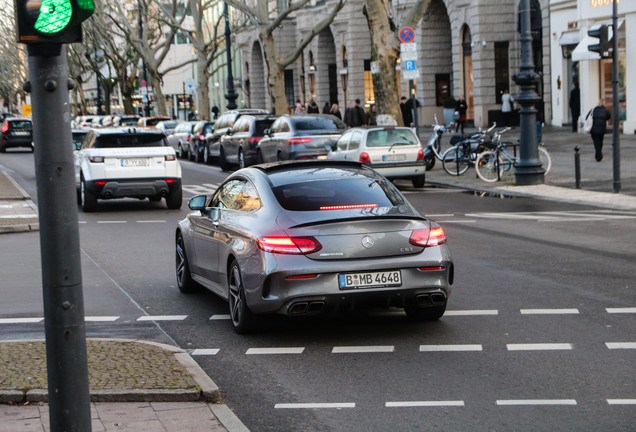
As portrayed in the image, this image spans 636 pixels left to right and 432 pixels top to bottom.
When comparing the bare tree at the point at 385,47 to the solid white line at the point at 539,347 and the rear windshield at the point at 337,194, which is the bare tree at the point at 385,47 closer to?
the rear windshield at the point at 337,194

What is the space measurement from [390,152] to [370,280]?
1549cm

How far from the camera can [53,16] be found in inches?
176

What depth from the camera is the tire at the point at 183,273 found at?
11.0m

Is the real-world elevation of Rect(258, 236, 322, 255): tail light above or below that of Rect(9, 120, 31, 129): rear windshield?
below

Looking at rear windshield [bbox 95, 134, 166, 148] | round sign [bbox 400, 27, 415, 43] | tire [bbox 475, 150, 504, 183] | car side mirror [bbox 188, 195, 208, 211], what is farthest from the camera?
round sign [bbox 400, 27, 415, 43]

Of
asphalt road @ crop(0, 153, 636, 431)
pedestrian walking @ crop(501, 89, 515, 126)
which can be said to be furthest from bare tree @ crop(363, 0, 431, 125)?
asphalt road @ crop(0, 153, 636, 431)

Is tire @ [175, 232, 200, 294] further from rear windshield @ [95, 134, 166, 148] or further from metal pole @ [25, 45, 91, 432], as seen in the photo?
rear windshield @ [95, 134, 166, 148]

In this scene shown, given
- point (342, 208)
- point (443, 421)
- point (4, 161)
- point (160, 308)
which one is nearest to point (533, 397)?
point (443, 421)

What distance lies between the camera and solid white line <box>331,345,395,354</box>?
8125 millimetres

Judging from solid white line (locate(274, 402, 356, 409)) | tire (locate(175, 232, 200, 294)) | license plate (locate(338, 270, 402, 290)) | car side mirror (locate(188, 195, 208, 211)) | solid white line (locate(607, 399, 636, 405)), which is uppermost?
car side mirror (locate(188, 195, 208, 211))

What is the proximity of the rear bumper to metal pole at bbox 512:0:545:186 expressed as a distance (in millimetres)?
7529

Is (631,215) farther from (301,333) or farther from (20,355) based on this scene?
(20,355)

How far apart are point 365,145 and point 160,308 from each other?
1386cm

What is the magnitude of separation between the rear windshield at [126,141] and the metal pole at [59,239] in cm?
1604
